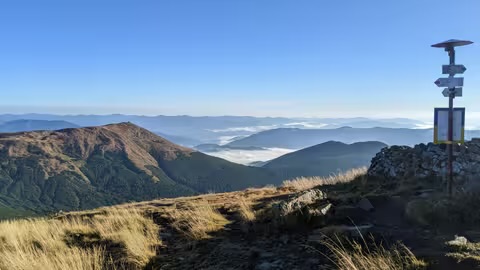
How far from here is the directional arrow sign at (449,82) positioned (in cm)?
888

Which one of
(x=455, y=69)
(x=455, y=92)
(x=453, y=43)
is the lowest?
(x=455, y=92)

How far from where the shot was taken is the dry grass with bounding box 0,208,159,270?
6.26 m

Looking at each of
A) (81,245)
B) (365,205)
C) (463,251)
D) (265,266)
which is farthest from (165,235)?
(463,251)

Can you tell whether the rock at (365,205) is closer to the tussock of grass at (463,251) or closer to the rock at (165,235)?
the tussock of grass at (463,251)

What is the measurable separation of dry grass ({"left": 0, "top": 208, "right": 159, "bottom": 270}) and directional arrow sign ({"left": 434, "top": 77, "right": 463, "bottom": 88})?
22.8ft

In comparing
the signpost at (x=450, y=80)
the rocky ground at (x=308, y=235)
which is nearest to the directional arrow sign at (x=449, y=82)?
the signpost at (x=450, y=80)

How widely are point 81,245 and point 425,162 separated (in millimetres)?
9702

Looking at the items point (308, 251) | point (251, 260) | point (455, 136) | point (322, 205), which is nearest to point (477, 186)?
point (455, 136)

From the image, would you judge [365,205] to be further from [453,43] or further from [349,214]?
[453,43]

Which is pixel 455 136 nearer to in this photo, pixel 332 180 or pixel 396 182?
pixel 396 182

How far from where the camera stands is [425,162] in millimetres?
12148

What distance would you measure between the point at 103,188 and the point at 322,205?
203 m

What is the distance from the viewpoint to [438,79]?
906 cm

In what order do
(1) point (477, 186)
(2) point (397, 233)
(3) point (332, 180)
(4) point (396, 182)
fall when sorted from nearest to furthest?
1. (2) point (397, 233)
2. (1) point (477, 186)
3. (4) point (396, 182)
4. (3) point (332, 180)
